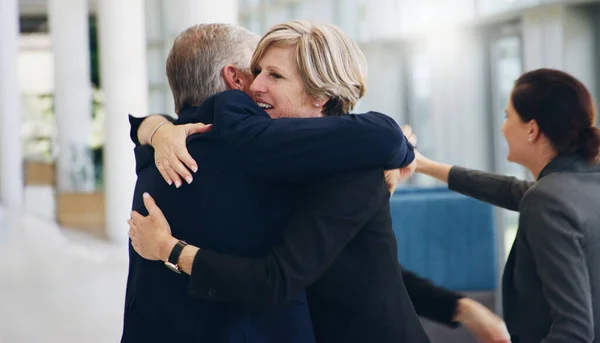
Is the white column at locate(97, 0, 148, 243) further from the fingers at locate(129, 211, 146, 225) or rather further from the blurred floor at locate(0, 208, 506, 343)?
the fingers at locate(129, 211, 146, 225)

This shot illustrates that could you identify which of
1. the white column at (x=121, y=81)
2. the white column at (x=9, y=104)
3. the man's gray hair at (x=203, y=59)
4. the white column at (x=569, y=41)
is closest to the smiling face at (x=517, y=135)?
the man's gray hair at (x=203, y=59)

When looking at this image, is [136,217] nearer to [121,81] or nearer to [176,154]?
[176,154]

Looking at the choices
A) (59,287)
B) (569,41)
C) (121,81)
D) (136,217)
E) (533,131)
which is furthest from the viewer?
(121,81)

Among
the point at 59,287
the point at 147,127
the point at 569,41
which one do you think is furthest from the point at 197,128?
the point at 569,41

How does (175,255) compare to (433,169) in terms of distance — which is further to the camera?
(433,169)

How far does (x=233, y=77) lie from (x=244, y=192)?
29 centimetres

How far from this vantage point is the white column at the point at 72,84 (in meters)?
15.7

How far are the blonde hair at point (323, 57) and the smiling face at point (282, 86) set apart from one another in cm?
1

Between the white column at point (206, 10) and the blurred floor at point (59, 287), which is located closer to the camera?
the blurred floor at point (59, 287)

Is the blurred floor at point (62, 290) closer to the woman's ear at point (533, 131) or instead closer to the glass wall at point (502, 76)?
the woman's ear at point (533, 131)

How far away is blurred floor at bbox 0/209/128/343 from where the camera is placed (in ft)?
17.5

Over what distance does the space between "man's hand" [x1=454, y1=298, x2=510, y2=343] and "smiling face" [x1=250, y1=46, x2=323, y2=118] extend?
1.88ft

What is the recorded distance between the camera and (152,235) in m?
A: 1.45

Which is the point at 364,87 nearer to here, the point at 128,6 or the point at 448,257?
the point at 448,257
